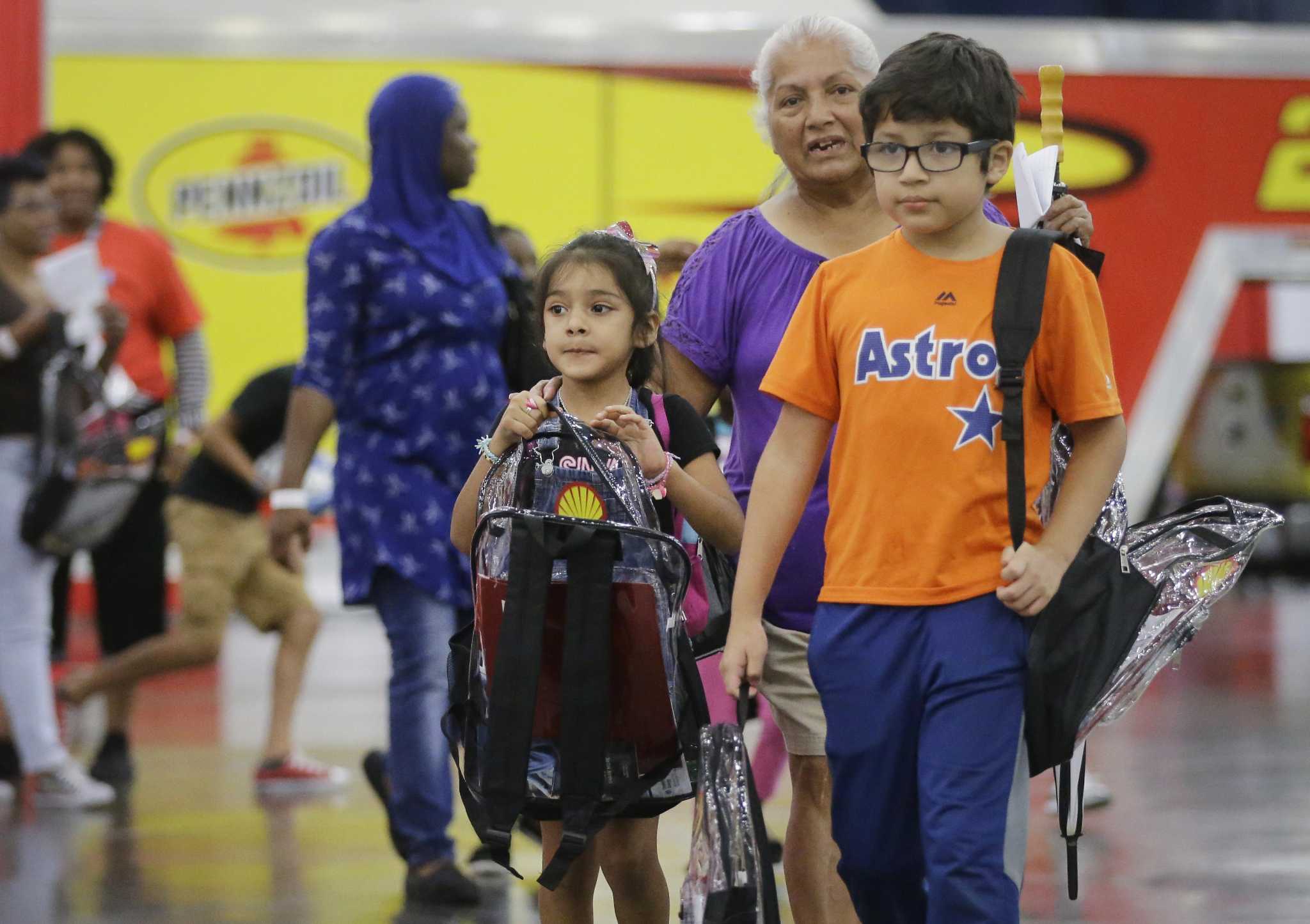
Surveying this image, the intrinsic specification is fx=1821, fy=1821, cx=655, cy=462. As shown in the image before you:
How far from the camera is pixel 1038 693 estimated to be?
8.73ft

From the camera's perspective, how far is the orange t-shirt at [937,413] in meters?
2.67

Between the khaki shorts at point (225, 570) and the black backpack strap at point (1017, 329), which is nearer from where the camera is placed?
the black backpack strap at point (1017, 329)

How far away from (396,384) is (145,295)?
281cm

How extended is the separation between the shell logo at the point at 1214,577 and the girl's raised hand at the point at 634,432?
0.87 meters

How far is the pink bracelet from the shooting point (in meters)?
2.93

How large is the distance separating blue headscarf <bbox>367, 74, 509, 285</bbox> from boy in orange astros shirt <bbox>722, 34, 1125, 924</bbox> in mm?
1836

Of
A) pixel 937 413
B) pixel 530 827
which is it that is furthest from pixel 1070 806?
pixel 530 827

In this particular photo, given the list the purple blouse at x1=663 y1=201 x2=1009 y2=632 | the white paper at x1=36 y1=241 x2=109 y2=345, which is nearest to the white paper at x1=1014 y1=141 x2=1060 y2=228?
the purple blouse at x1=663 y1=201 x2=1009 y2=632

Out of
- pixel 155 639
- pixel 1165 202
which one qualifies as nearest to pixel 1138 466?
pixel 1165 202

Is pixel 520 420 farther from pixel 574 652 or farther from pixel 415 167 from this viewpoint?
pixel 415 167

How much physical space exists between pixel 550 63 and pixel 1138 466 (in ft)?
13.4

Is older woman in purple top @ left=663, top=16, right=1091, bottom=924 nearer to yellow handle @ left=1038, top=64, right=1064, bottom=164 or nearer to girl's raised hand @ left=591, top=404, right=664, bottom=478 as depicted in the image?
yellow handle @ left=1038, top=64, right=1064, bottom=164

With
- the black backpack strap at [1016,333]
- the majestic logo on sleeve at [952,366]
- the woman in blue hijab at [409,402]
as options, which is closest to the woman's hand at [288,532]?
the woman in blue hijab at [409,402]

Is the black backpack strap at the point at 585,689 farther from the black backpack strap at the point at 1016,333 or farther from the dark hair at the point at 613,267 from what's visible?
the black backpack strap at the point at 1016,333
